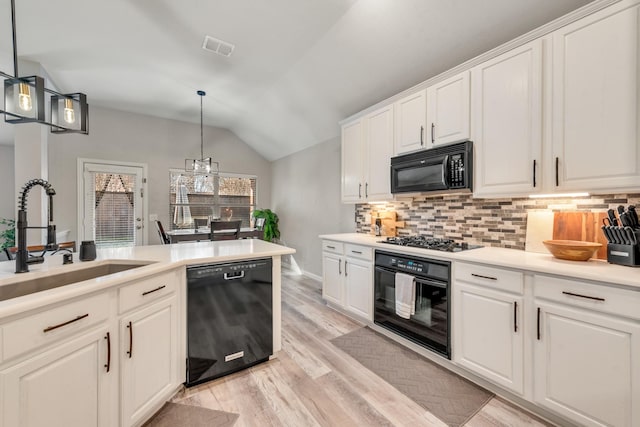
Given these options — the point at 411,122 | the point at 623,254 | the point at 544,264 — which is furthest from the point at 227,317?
the point at 623,254

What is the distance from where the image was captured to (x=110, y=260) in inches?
67.1

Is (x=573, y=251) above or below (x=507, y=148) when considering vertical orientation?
below

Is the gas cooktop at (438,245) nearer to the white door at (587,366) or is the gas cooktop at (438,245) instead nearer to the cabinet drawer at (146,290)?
the white door at (587,366)

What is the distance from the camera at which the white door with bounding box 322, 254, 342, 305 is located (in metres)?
3.11

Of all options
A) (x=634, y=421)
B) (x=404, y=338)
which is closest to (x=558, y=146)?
(x=634, y=421)

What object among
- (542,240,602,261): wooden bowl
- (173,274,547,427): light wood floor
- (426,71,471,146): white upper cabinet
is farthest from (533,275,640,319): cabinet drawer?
(426,71,471,146): white upper cabinet

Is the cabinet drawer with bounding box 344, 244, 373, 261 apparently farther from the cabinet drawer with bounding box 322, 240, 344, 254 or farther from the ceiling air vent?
the ceiling air vent

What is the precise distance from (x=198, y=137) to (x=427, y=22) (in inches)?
187

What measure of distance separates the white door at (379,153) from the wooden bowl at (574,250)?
4.83 ft

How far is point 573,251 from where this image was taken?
5.42ft

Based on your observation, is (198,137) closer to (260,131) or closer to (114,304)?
(260,131)

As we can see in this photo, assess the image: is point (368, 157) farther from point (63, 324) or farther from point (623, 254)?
point (63, 324)

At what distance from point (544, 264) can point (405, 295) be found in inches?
39.8

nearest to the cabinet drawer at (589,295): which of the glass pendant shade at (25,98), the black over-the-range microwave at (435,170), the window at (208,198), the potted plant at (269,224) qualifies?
the black over-the-range microwave at (435,170)
